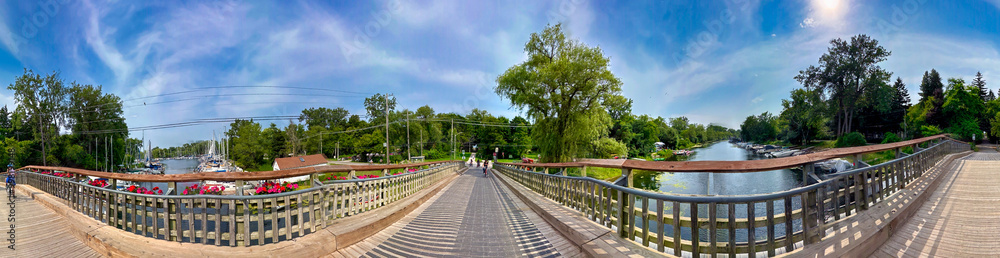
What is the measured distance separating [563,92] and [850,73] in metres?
44.8

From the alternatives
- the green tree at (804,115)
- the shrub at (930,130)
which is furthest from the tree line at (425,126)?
the shrub at (930,130)

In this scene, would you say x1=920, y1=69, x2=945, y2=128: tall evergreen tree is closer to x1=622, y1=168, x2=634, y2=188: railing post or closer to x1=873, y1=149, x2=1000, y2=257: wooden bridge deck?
x1=873, y1=149, x2=1000, y2=257: wooden bridge deck

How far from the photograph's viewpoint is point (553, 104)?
20.7m

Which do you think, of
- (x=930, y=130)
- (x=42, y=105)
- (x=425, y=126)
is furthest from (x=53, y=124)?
(x=930, y=130)

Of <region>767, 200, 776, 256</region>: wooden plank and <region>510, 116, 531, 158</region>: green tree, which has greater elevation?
<region>767, 200, 776, 256</region>: wooden plank

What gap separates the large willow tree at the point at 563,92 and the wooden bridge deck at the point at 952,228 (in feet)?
47.4

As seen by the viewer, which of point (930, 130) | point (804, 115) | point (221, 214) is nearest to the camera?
point (221, 214)

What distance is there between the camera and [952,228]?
346cm

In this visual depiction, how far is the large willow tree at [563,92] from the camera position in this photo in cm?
1928

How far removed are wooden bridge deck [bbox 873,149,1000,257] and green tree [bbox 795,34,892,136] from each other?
160ft

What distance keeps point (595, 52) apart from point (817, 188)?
18029 mm

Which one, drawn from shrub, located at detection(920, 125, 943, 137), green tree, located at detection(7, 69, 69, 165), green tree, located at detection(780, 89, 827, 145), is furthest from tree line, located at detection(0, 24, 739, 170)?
shrub, located at detection(920, 125, 943, 137)

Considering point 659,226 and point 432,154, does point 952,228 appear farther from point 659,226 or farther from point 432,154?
point 432,154

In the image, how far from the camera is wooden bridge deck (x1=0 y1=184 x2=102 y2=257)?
419 centimetres
